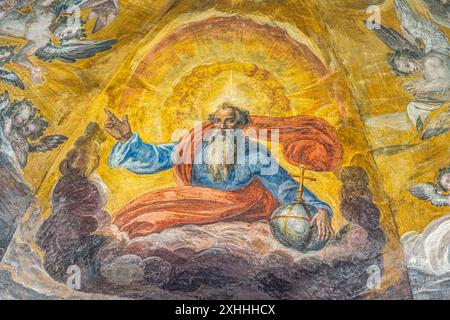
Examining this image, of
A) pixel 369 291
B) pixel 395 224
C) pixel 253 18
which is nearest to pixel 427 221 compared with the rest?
pixel 395 224

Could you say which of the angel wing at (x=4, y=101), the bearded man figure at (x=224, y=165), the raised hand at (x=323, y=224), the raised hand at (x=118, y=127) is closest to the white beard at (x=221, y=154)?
the bearded man figure at (x=224, y=165)

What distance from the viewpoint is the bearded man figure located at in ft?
46.2

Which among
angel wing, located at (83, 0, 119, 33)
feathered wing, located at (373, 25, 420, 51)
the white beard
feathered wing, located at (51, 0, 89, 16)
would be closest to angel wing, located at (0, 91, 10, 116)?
feathered wing, located at (51, 0, 89, 16)

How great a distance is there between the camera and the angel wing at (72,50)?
1334cm

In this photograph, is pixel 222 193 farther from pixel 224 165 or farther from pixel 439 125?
pixel 439 125

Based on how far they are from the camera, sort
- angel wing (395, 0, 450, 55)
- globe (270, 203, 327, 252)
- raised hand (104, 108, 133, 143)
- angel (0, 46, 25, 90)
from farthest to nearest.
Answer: raised hand (104, 108, 133, 143) < globe (270, 203, 327, 252) < angel (0, 46, 25, 90) < angel wing (395, 0, 450, 55)

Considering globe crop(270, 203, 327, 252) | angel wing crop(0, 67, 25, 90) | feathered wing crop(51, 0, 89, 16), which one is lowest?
globe crop(270, 203, 327, 252)

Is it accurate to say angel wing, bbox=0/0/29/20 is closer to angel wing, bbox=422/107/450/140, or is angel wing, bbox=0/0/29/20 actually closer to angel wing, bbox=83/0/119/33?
angel wing, bbox=83/0/119/33

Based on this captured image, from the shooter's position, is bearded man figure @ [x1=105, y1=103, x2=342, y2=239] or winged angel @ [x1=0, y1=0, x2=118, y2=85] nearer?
winged angel @ [x1=0, y1=0, x2=118, y2=85]

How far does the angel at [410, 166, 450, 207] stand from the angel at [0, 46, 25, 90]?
21.4 ft

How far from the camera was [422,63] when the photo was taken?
520 inches

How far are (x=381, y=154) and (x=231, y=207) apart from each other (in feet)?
8.48

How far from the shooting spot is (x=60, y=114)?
545 inches

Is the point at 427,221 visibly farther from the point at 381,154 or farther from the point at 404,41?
the point at 404,41
